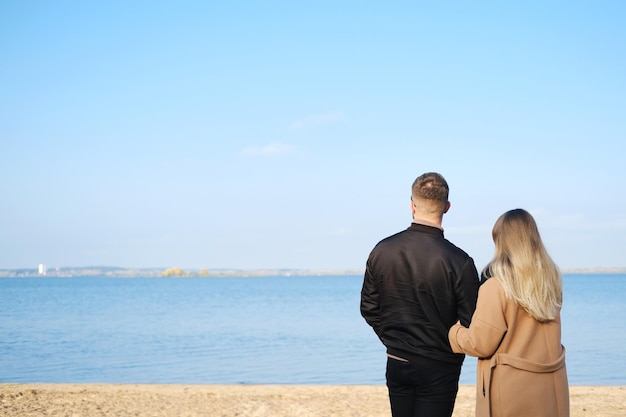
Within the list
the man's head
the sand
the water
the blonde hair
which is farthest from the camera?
the water

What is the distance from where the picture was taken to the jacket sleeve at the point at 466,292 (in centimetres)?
335

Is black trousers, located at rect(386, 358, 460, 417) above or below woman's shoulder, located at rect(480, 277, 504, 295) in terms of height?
below

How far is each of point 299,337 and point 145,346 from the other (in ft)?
17.8

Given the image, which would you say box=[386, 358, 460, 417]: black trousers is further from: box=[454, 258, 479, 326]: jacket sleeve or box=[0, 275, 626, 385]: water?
box=[0, 275, 626, 385]: water

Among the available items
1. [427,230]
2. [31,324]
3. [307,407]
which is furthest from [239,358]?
[31,324]

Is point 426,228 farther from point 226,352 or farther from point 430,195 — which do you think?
point 226,352

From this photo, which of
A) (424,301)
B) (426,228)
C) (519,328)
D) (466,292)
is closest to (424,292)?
(424,301)

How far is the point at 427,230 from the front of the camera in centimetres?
349

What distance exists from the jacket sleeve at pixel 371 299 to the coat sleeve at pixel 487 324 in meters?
0.53

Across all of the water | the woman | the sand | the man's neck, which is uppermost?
the man's neck

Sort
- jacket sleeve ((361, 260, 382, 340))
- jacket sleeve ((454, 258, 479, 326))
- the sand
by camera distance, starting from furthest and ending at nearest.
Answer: the sand < jacket sleeve ((361, 260, 382, 340)) < jacket sleeve ((454, 258, 479, 326))

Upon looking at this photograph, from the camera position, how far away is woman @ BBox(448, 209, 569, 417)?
313cm

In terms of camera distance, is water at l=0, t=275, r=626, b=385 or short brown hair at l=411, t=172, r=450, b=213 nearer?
short brown hair at l=411, t=172, r=450, b=213

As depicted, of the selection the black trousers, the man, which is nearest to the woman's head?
the man
